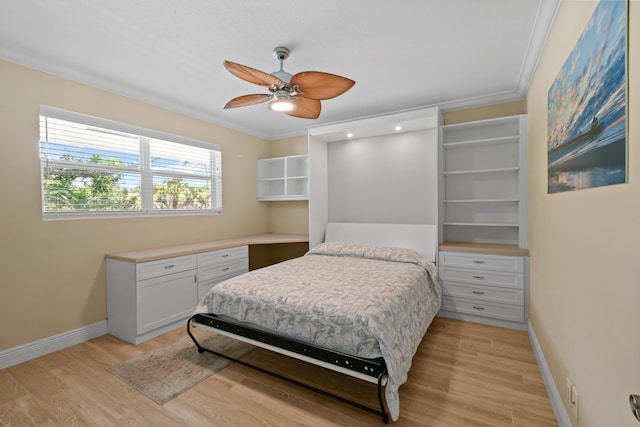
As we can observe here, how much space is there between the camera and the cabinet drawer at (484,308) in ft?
9.67

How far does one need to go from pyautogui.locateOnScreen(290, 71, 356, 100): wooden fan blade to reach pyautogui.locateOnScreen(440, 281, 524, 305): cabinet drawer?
2.39 meters

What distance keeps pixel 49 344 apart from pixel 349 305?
269 cm

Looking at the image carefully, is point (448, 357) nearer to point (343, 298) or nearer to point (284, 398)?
point (343, 298)

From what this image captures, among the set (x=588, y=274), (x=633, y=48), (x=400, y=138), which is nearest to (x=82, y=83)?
(x=400, y=138)

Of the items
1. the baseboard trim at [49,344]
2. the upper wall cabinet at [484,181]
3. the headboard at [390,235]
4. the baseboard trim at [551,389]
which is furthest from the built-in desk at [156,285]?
the baseboard trim at [551,389]

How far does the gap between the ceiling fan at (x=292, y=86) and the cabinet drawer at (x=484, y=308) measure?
8.17 feet

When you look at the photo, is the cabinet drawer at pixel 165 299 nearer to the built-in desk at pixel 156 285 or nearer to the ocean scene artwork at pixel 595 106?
the built-in desk at pixel 156 285

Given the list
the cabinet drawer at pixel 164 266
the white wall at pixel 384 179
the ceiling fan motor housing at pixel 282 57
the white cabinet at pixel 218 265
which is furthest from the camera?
the white wall at pixel 384 179

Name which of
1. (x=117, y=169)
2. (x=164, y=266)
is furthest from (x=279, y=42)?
(x=164, y=266)

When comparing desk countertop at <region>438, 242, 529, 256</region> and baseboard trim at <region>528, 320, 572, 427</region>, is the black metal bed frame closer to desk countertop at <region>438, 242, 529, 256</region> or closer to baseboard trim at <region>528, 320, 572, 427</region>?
baseboard trim at <region>528, 320, 572, 427</region>

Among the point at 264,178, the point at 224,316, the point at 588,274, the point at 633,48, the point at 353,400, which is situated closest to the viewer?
the point at 633,48

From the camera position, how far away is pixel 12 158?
2.37 meters

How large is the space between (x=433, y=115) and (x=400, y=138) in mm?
608

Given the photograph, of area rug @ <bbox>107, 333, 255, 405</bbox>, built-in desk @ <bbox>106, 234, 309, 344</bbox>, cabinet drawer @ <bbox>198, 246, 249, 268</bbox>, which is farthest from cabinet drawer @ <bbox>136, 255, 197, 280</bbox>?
area rug @ <bbox>107, 333, 255, 405</bbox>
